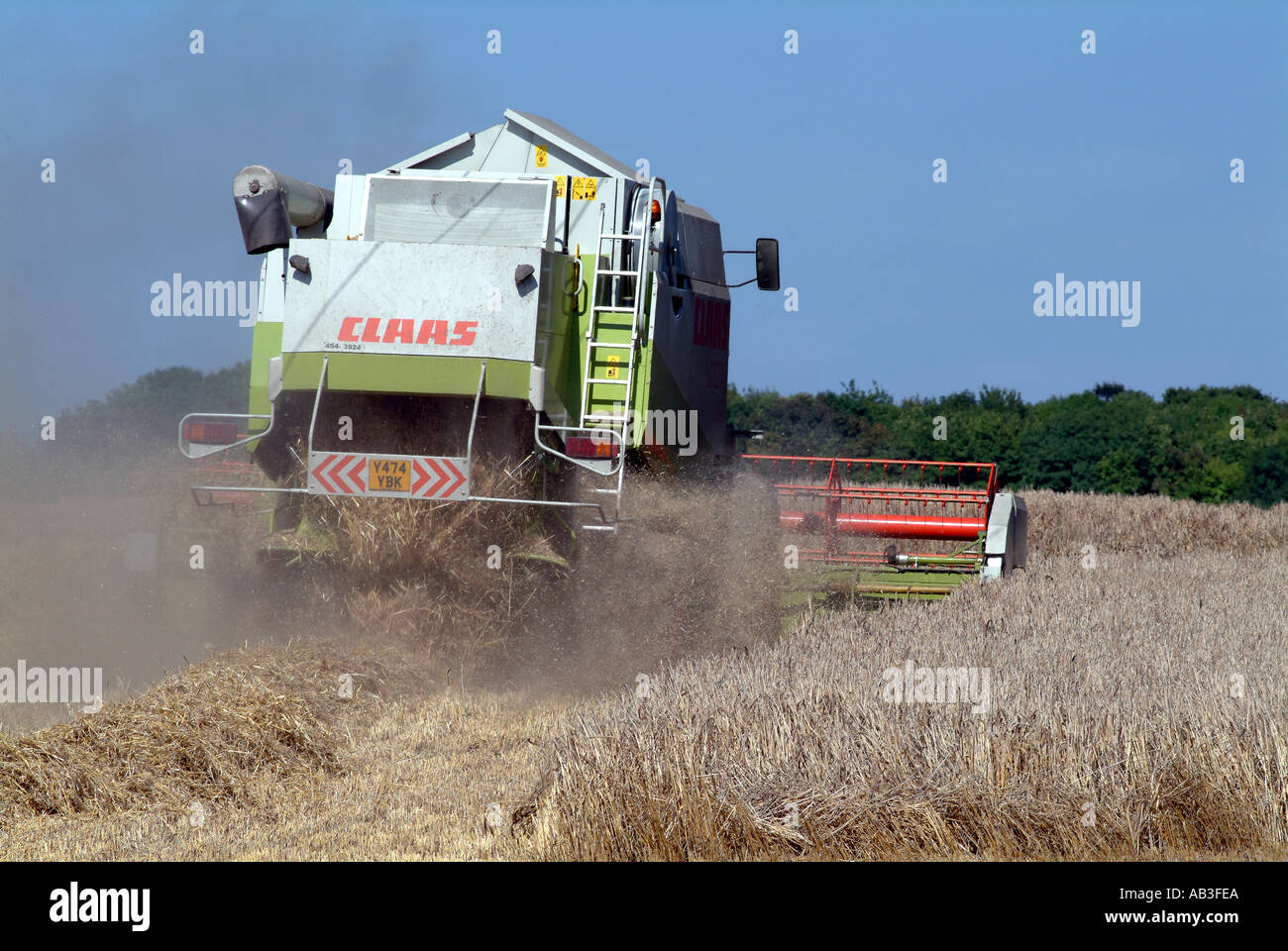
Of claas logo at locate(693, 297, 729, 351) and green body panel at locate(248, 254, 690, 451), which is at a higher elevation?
claas logo at locate(693, 297, 729, 351)

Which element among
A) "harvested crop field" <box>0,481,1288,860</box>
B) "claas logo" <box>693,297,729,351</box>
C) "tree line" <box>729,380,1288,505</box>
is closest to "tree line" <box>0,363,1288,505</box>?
"tree line" <box>729,380,1288,505</box>

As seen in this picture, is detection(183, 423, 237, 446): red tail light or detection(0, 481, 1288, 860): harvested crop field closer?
detection(0, 481, 1288, 860): harvested crop field

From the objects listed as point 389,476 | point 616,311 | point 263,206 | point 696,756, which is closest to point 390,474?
point 389,476

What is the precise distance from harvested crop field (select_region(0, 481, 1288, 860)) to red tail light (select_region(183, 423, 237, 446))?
1270 millimetres

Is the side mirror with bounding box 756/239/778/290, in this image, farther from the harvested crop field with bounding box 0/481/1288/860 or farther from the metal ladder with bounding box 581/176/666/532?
the harvested crop field with bounding box 0/481/1288/860

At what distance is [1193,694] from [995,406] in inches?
1602

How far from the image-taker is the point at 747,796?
4.31 m

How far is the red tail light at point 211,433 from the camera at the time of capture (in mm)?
7406

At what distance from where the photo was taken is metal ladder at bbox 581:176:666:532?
7.62 m

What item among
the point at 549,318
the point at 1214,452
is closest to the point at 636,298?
the point at 549,318

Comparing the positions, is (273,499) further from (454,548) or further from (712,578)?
(712,578)

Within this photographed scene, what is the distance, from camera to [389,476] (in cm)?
692

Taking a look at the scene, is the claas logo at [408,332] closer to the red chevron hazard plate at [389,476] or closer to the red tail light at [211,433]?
the red chevron hazard plate at [389,476]

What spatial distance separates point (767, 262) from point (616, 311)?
1909 millimetres
